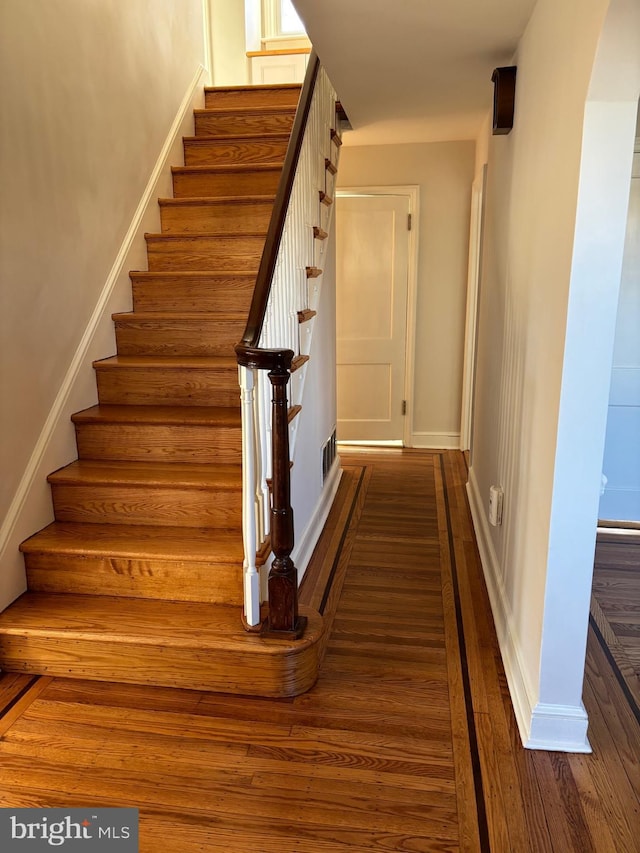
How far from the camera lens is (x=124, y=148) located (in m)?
3.16

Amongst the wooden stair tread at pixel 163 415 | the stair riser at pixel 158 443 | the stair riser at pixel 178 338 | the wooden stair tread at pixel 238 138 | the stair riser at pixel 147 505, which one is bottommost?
the stair riser at pixel 147 505

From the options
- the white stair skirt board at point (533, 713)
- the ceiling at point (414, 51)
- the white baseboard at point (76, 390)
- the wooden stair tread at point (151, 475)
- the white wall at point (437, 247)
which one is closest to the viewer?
the white stair skirt board at point (533, 713)

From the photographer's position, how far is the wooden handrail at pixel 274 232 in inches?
79.9

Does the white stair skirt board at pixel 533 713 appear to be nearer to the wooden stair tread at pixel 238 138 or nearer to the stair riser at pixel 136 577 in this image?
the stair riser at pixel 136 577

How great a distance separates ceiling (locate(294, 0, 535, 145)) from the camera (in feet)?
7.22

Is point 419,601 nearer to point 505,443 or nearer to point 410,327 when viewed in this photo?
point 505,443

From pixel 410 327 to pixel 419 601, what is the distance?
2721mm

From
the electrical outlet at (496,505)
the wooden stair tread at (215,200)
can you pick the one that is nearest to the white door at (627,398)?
the electrical outlet at (496,505)

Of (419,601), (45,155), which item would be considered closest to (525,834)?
(419,601)

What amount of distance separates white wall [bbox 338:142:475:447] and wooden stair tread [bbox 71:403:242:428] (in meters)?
2.54

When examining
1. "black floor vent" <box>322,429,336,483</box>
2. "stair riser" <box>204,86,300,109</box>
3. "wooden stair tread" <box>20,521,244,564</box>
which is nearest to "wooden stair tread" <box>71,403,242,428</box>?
"wooden stair tread" <box>20,521,244,564</box>

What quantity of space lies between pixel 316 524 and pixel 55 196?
1930 millimetres

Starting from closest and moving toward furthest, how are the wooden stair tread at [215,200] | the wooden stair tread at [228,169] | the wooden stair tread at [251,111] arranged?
the wooden stair tread at [215,200] < the wooden stair tread at [228,169] < the wooden stair tread at [251,111]

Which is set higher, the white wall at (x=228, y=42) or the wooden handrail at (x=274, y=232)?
the white wall at (x=228, y=42)
